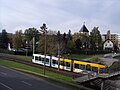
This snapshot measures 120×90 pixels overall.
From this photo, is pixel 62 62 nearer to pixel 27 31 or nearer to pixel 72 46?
pixel 72 46

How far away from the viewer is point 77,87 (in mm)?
28953

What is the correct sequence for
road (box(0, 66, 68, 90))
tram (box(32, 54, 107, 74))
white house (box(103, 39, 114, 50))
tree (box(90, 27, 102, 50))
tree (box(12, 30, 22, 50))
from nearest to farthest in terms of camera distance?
road (box(0, 66, 68, 90))
tram (box(32, 54, 107, 74))
tree (box(12, 30, 22, 50))
tree (box(90, 27, 102, 50))
white house (box(103, 39, 114, 50))

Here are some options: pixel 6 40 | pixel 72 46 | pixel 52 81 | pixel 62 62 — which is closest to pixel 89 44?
pixel 72 46

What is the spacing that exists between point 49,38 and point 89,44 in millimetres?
36629

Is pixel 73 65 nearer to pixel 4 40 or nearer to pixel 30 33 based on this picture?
pixel 30 33

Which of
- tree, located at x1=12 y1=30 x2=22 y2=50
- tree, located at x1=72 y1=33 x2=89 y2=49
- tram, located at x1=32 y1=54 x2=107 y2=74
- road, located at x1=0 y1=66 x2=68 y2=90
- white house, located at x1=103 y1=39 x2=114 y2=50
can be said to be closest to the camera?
road, located at x1=0 y1=66 x2=68 y2=90

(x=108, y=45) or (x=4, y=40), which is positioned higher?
(x=4, y=40)

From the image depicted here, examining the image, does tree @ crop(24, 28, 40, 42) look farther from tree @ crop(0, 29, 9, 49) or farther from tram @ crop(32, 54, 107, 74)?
tram @ crop(32, 54, 107, 74)

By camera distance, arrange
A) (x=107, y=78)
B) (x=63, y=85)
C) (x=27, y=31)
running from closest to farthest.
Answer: (x=107, y=78) → (x=63, y=85) → (x=27, y=31)

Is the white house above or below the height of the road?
above

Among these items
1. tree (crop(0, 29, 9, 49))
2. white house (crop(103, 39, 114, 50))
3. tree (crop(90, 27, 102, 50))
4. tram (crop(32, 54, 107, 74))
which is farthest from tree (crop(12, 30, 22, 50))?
white house (crop(103, 39, 114, 50))

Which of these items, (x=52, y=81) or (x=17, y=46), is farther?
(x=17, y=46)

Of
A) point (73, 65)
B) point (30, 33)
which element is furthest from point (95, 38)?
point (73, 65)

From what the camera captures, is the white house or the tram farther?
the white house
